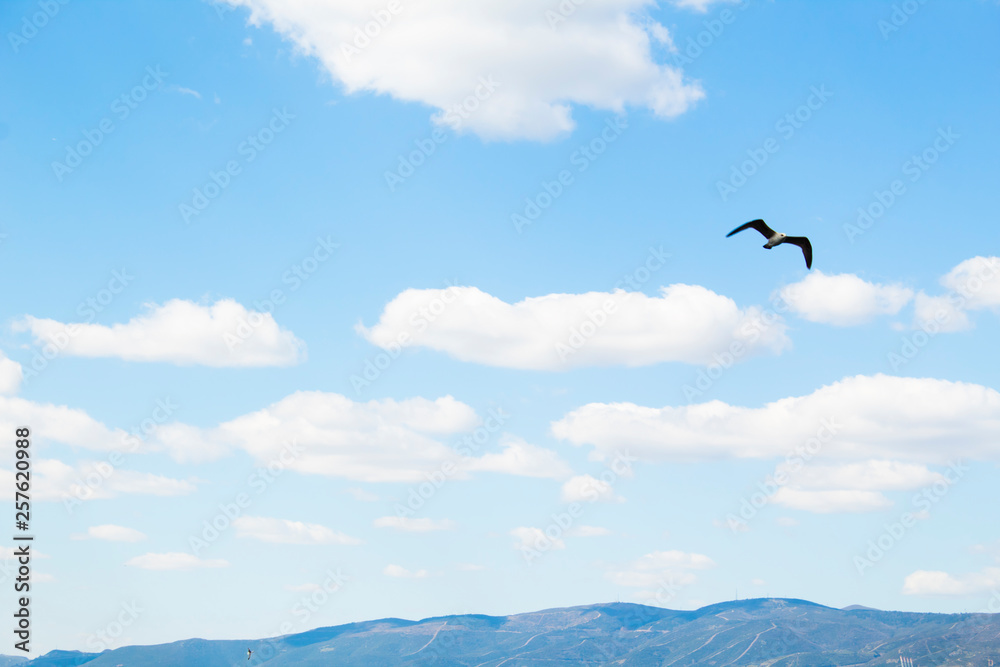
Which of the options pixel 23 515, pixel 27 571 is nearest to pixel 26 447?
pixel 23 515

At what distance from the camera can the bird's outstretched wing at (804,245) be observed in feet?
181

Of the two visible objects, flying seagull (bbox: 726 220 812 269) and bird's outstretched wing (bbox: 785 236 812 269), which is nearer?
flying seagull (bbox: 726 220 812 269)

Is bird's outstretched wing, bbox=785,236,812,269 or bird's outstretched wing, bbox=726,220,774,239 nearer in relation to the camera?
bird's outstretched wing, bbox=726,220,774,239

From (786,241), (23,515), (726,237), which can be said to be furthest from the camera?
A: (23,515)

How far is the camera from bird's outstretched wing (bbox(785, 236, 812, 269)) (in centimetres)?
5503

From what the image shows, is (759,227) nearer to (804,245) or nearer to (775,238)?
(775,238)

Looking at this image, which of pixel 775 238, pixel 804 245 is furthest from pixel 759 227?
pixel 804 245

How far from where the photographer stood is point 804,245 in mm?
56500

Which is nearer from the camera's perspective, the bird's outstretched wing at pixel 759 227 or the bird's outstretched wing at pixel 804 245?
the bird's outstretched wing at pixel 759 227

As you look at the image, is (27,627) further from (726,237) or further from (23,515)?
(726,237)

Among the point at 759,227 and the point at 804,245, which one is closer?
the point at 759,227

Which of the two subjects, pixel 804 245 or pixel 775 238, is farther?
pixel 804 245

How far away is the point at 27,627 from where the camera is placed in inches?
4208

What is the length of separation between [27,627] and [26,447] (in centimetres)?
2255
